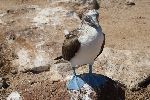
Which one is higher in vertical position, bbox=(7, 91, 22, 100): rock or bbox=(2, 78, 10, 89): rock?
bbox=(7, 91, 22, 100): rock

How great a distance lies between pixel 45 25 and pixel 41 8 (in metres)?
1.27

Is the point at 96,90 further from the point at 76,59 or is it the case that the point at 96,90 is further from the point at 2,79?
the point at 2,79

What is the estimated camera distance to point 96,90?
7.21 metres

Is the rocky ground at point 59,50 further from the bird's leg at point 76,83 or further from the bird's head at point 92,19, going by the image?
the bird's head at point 92,19

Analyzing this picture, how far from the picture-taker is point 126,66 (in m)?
8.70

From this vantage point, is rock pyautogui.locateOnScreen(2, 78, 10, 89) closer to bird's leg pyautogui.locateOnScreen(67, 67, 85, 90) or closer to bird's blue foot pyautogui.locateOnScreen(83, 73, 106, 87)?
bird's leg pyautogui.locateOnScreen(67, 67, 85, 90)

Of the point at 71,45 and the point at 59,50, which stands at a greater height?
the point at 71,45

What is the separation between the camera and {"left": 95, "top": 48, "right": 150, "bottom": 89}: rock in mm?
8422

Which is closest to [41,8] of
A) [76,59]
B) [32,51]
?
[32,51]

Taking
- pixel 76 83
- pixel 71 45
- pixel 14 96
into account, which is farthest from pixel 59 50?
pixel 71 45

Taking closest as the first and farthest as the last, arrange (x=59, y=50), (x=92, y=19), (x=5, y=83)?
1. (x=92, y=19)
2. (x=5, y=83)
3. (x=59, y=50)

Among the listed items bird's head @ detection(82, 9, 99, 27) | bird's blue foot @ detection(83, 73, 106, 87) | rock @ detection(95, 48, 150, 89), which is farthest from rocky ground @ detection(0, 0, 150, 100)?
bird's head @ detection(82, 9, 99, 27)

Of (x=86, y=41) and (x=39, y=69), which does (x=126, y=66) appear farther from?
(x=86, y=41)

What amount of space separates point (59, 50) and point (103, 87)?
2420 millimetres
